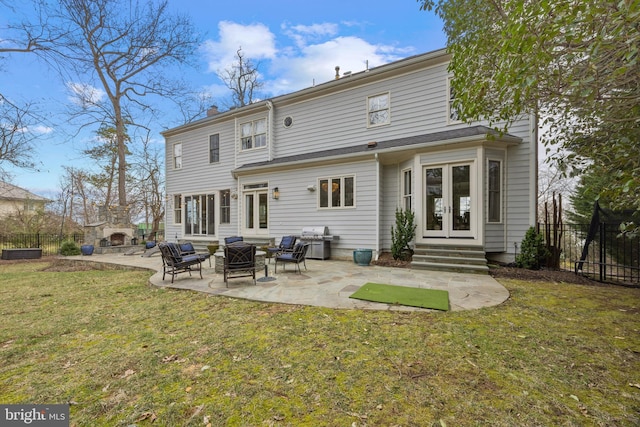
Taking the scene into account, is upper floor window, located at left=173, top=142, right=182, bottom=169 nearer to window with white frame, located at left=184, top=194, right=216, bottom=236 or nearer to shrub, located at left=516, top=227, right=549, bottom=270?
window with white frame, located at left=184, top=194, right=216, bottom=236

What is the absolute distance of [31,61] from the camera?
9992 mm

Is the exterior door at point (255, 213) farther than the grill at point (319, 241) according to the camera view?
Yes

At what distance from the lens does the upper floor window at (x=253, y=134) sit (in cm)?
1177

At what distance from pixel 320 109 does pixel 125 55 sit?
12.0 meters

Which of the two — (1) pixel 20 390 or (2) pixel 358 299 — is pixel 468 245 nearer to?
(2) pixel 358 299

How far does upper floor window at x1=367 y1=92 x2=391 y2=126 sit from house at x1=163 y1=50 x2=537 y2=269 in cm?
4

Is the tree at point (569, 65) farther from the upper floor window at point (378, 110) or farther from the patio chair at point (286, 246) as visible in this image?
the patio chair at point (286, 246)

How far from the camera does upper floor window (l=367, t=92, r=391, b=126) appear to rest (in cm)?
941

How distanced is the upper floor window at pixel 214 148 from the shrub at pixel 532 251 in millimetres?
12376

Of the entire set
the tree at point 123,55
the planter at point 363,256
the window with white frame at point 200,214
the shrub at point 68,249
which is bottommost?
the shrub at point 68,249

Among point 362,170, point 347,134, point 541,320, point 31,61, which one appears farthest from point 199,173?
point 541,320

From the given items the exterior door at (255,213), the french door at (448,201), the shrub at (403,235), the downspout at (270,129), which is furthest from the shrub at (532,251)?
the downspout at (270,129)

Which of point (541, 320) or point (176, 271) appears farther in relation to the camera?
point (176, 271)

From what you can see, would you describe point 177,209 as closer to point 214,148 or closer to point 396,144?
point 214,148
